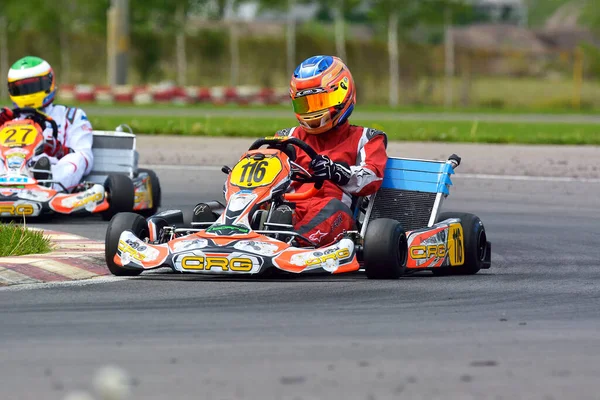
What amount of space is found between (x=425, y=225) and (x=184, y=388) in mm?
4118

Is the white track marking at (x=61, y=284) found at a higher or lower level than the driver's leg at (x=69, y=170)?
lower

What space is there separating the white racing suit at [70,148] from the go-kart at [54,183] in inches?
3.0

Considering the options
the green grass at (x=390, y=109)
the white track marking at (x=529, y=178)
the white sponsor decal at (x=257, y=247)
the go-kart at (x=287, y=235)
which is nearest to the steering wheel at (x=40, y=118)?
the go-kart at (x=287, y=235)

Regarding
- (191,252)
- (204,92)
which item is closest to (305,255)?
(191,252)

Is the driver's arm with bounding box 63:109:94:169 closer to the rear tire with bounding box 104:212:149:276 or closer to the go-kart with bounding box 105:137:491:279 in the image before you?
the go-kart with bounding box 105:137:491:279

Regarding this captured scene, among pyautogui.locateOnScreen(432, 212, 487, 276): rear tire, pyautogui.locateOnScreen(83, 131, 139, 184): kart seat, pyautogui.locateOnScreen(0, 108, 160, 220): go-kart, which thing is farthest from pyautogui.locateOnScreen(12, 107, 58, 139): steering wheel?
pyautogui.locateOnScreen(432, 212, 487, 276): rear tire

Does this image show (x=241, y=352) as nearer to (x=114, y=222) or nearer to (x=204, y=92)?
(x=114, y=222)

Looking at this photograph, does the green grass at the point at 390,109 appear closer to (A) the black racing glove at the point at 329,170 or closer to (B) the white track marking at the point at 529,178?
(B) the white track marking at the point at 529,178

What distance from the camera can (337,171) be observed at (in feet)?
26.9

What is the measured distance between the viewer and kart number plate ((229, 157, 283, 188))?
7.87 metres

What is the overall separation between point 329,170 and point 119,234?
1289mm

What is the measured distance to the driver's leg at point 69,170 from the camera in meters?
11.2

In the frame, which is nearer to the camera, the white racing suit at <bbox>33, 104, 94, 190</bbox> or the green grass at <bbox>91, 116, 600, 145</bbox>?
the white racing suit at <bbox>33, 104, 94, 190</bbox>

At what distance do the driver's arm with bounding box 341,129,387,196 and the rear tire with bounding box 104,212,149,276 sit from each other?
4.13ft
